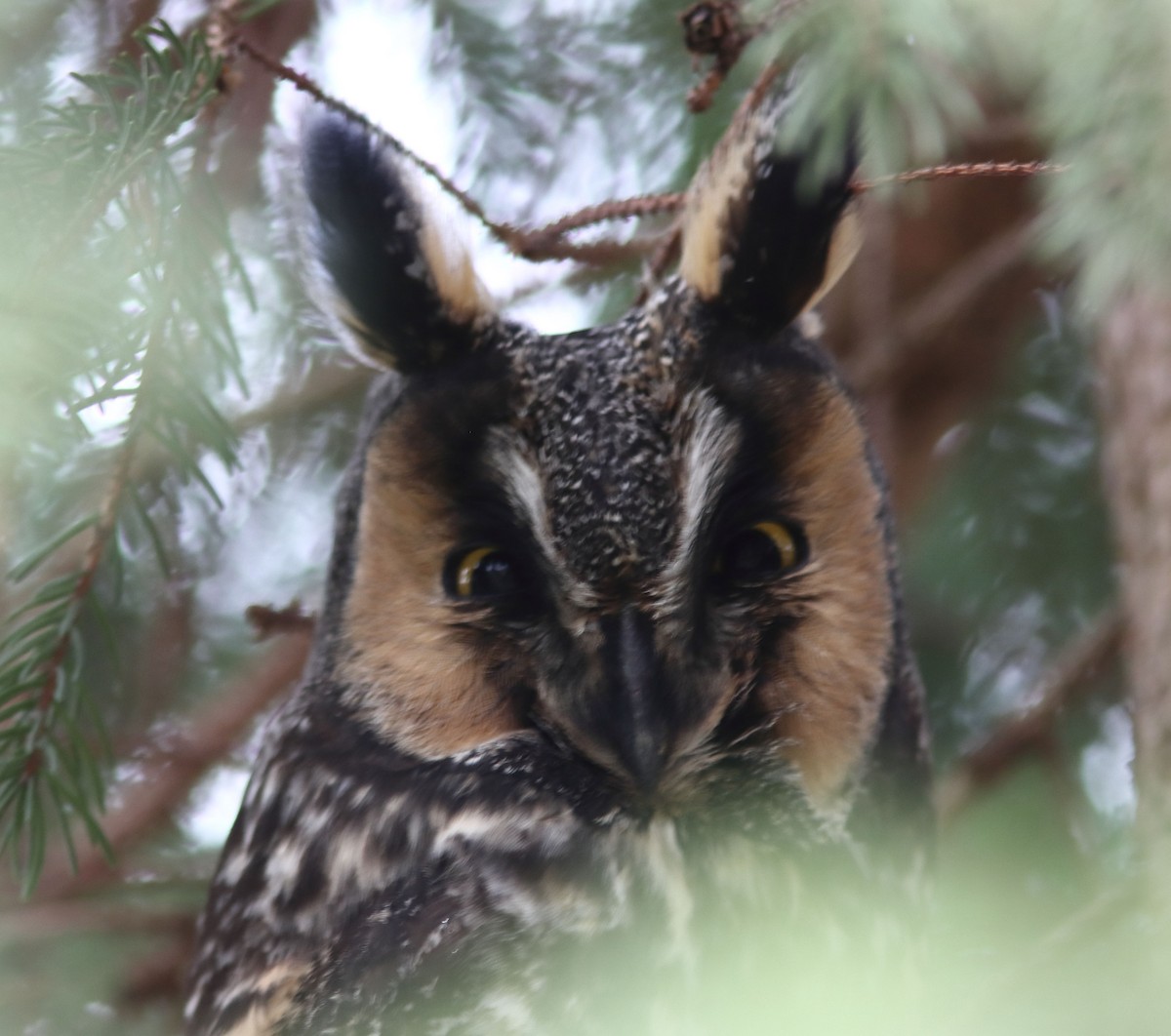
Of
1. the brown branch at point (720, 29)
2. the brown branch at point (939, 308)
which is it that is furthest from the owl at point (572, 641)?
the brown branch at point (939, 308)

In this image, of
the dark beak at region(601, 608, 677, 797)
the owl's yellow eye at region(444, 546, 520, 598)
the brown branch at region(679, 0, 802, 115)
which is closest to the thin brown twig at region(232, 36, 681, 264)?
the brown branch at region(679, 0, 802, 115)

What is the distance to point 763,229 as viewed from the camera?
5.27ft

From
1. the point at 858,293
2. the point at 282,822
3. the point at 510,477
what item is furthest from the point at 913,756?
the point at 858,293

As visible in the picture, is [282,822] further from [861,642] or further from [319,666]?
[861,642]

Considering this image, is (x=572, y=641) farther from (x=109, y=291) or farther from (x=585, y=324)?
(x=585, y=324)

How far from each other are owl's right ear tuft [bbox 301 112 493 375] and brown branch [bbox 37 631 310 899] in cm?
82

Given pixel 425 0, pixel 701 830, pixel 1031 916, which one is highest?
Result: pixel 425 0

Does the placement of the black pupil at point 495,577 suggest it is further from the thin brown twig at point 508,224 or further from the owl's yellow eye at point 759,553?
the thin brown twig at point 508,224

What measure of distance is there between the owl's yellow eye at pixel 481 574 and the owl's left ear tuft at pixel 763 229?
0.42 meters

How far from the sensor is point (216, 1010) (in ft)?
5.63

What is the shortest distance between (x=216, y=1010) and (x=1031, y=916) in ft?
3.86

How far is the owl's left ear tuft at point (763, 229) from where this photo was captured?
1570mm

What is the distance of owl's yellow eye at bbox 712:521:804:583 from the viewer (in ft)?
5.20

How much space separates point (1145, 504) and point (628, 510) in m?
1.04
